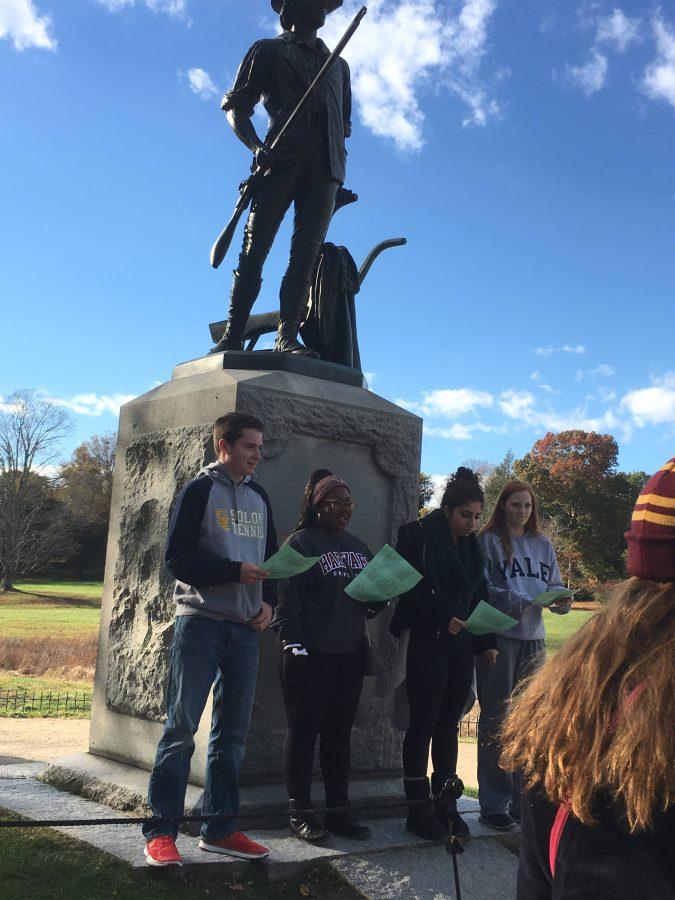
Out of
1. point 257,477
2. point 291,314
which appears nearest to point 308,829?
point 257,477

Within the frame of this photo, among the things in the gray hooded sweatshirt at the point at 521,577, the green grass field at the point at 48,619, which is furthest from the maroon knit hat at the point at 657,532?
the green grass field at the point at 48,619

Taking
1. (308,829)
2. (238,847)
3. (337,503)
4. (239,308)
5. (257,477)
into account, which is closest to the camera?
(238,847)

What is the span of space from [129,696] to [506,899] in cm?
226

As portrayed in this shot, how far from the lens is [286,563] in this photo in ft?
12.6

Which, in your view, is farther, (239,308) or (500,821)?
(239,308)

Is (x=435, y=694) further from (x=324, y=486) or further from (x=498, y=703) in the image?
(x=324, y=486)

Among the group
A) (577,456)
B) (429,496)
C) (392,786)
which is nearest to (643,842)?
(392,786)

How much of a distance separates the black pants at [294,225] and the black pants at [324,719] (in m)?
2.33

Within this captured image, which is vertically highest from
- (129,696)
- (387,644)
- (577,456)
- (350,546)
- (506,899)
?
(577,456)

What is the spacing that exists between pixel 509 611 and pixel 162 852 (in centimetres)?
235

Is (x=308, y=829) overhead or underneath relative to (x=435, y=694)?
underneath

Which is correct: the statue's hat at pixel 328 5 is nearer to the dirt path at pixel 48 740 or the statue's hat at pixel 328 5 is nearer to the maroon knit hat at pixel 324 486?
the maroon knit hat at pixel 324 486

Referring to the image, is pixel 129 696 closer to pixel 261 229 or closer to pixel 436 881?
pixel 436 881

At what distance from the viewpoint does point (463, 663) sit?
15.1 ft
